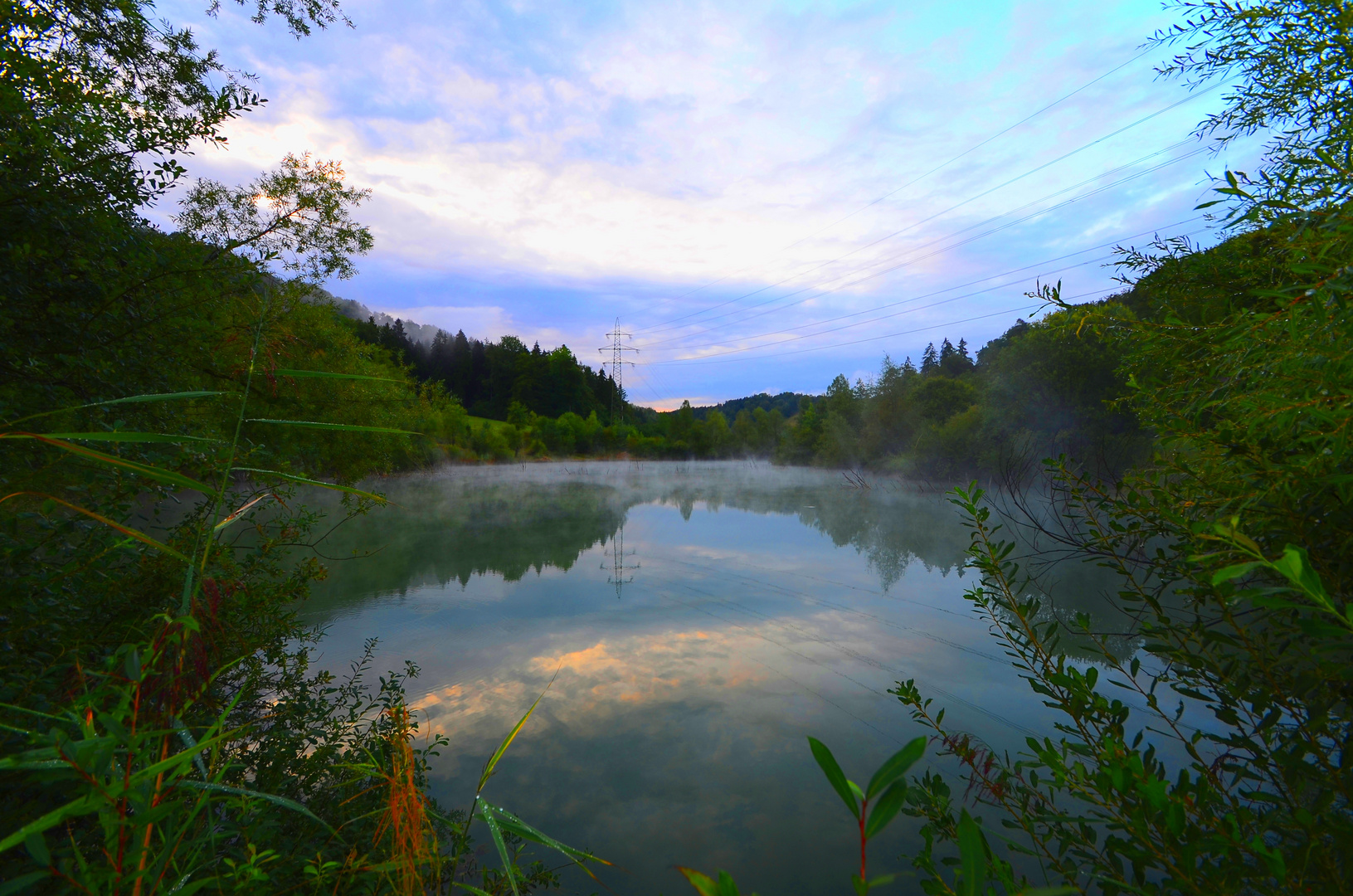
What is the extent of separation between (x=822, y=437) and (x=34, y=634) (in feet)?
157

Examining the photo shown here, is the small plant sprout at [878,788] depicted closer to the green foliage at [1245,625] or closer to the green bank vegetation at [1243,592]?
the green bank vegetation at [1243,592]

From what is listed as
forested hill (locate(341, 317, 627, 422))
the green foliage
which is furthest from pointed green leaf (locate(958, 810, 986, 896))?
forested hill (locate(341, 317, 627, 422))

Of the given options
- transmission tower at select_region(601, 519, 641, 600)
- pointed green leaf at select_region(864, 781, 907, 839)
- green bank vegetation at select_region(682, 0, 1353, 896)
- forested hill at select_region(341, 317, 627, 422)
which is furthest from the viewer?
forested hill at select_region(341, 317, 627, 422)

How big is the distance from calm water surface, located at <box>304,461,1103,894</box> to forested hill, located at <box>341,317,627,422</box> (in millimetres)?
51085

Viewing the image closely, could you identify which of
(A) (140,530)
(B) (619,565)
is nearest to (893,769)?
(A) (140,530)

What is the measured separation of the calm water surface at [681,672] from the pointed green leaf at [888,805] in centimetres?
31

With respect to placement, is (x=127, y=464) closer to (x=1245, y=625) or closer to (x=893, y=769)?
(x=893, y=769)

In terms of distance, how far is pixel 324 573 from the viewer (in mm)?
3768

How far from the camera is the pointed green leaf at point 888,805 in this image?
15.6 inches

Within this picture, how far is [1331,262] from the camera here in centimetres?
119

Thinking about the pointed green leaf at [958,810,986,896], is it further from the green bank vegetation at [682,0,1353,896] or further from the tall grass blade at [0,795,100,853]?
the tall grass blade at [0,795,100,853]

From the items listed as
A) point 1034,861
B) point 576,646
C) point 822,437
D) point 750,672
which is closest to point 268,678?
point 576,646

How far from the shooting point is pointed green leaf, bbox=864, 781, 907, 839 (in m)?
0.40

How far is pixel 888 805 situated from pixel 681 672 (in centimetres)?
613
